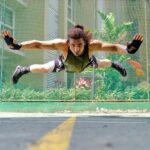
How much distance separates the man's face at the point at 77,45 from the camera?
5.61m

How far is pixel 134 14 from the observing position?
13016 millimetres

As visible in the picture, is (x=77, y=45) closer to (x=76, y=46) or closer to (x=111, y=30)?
(x=76, y=46)

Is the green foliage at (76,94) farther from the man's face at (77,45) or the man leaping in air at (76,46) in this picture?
the man's face at (77,45)

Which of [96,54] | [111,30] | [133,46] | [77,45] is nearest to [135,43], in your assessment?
[133,46]

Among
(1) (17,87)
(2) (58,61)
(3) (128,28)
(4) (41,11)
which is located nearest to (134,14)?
(3) (128,28)

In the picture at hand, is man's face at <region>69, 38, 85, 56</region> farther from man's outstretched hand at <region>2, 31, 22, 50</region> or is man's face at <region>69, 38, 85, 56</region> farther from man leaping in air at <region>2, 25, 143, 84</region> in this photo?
man's outstretched hand at <region>2, 31, 22, 50</region>

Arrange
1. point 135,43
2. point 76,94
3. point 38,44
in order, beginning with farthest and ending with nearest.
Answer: point 76,94 → point 38,44 → point 135,43

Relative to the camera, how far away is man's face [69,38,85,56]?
18.4 ft

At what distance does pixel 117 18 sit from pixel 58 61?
7524mm

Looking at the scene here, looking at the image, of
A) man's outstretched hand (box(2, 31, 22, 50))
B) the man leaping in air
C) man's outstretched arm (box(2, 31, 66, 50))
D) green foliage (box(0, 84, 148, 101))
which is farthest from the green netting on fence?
man's outstretched hand (box(2, 31, 22, 50))

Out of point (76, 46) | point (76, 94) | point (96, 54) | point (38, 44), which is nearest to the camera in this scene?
point (76, 46)

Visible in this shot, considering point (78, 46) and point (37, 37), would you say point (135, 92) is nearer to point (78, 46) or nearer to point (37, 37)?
point (37, 37)

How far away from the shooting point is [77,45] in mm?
5645

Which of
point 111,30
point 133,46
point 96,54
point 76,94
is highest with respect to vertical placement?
point 111,30
